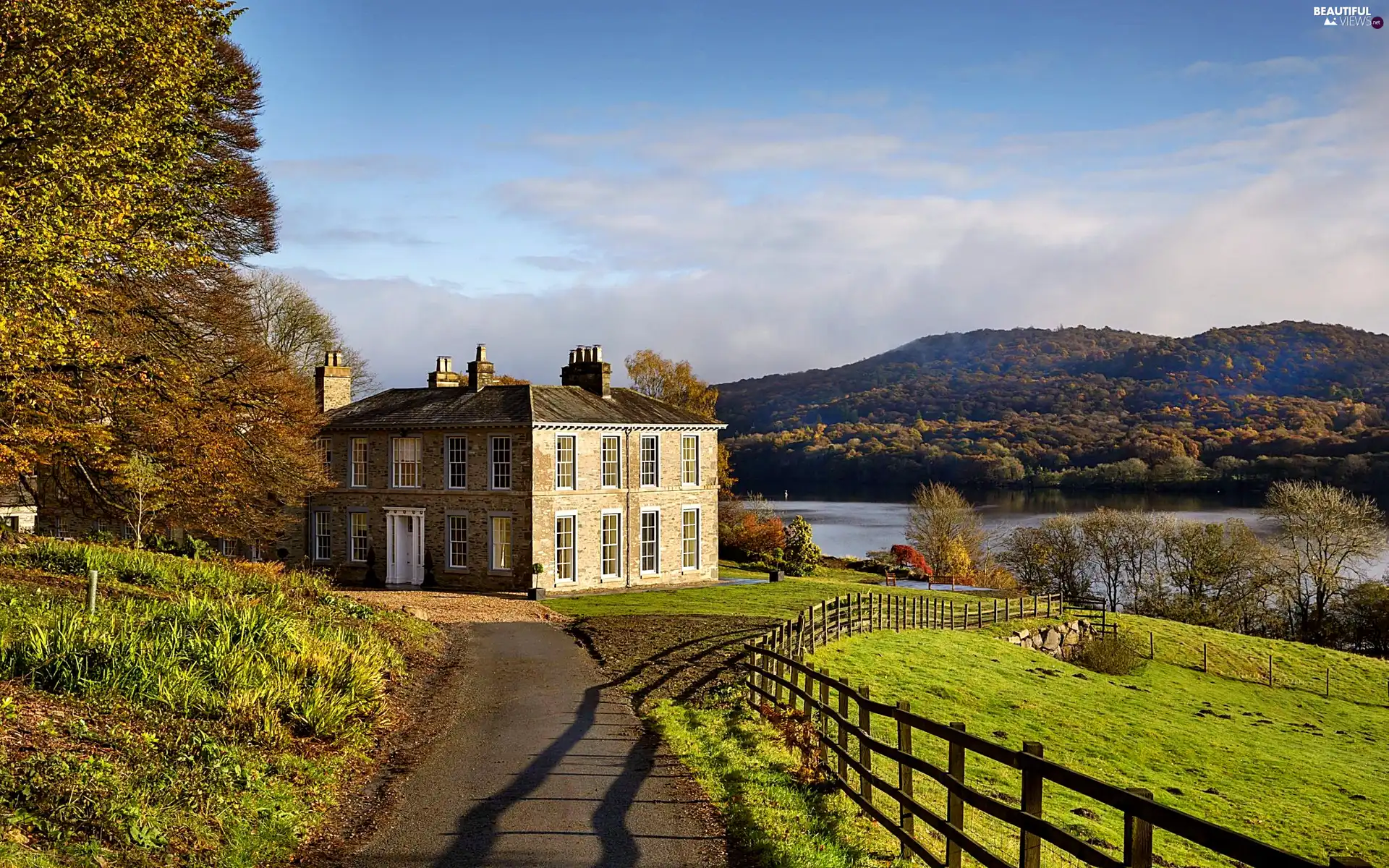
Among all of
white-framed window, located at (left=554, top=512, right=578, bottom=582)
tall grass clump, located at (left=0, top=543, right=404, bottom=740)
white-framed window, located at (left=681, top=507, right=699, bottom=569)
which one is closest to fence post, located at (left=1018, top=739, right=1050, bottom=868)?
tall grass clump, located at (left=0, top=543, right=404, bottom=740)

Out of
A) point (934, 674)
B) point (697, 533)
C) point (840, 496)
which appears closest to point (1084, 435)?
point (840, 496)

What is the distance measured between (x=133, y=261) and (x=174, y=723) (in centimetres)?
976

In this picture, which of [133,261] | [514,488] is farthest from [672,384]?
[133,261]

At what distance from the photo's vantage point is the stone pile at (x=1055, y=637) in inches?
1459

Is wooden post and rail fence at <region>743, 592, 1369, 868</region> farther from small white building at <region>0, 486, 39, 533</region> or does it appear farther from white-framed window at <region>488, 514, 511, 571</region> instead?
small white building at <region>0, 486, 39, 533</region>

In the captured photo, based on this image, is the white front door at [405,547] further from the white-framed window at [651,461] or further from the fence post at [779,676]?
the fence post at [779,676]

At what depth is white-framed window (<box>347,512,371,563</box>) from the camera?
39000 mm

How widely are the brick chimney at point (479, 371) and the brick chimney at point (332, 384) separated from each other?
6593 mm

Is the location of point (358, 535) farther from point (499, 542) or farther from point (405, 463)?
point (499, 542)

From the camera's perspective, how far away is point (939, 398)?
7736 inches

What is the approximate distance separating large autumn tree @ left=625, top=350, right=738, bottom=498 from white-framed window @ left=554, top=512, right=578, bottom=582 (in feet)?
103

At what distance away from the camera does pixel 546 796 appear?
11016 millimetres

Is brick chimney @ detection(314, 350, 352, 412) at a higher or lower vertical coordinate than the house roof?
higher

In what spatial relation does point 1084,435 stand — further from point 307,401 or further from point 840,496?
Result: point 307,401
